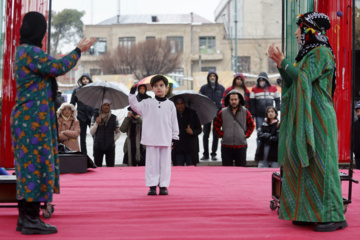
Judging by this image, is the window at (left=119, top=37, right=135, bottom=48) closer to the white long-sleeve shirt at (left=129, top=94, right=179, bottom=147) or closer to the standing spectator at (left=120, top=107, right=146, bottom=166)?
the standing spectator at (left=120, top=107, right=146, bottom=166)

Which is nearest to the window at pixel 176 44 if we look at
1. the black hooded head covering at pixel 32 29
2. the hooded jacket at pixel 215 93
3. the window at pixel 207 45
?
the window at pixel 207 45

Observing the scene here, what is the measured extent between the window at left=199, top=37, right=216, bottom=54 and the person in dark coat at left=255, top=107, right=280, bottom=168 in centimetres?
4333

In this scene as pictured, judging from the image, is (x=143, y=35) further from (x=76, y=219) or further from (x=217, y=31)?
(x=76, y=219)

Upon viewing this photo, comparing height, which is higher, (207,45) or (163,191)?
(207,45)

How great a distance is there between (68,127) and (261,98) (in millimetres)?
3742

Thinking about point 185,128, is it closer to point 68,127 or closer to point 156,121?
point 68,127

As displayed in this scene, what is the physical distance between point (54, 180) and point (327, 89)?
7.04 feet

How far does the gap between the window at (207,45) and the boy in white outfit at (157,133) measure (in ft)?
153

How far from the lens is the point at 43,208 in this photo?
5.47 metres

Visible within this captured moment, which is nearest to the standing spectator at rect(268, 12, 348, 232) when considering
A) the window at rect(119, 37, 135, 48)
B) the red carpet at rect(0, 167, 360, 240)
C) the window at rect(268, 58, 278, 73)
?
the red carpet at rect(0, 167, 360, 240)

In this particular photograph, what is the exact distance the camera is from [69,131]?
33.8ft

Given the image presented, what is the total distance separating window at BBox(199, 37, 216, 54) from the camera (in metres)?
54.0

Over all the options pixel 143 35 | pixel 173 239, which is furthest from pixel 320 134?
pixel 143 35

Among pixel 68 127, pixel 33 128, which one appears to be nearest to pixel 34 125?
pixel 33 128
